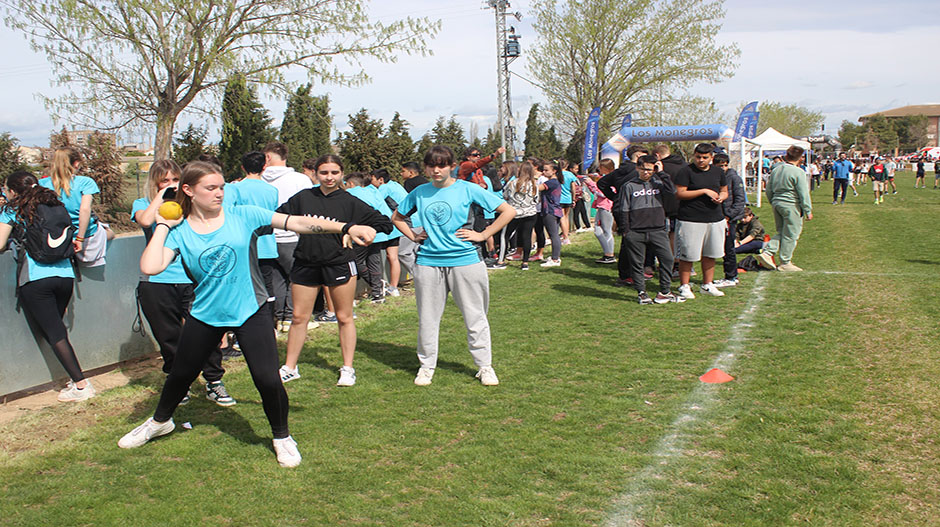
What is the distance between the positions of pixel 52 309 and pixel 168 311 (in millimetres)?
1139

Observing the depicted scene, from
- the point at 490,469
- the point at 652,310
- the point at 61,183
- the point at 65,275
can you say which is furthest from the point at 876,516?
the point at 61,183

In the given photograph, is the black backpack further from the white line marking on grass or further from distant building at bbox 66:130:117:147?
distant building at bbox 66:130:117:147

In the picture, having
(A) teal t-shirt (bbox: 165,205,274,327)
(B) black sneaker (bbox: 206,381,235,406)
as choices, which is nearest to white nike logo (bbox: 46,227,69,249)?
(B) black sneaker (bbox: 206,381,235,406)

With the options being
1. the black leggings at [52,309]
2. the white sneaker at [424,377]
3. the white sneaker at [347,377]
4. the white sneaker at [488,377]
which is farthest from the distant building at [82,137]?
the white sneaker at [488,377]

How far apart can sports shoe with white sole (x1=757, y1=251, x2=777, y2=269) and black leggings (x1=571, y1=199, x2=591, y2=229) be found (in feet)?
22.4

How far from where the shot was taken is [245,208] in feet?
13.5

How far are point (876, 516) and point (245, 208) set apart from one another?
373 centimetres

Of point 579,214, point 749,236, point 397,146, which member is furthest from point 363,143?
point 749,236

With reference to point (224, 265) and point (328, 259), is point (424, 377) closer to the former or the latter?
point (328, 259)

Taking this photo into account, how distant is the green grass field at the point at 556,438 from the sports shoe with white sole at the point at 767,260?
300 centimetres

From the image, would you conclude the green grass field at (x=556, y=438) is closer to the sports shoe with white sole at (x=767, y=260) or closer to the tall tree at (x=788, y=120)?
the sports shoe with white sole at (x=767, y=260)

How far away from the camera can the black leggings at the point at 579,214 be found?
17359 millimetres

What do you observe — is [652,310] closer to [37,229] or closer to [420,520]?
[420,520]

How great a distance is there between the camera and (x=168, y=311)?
17.0 ft
